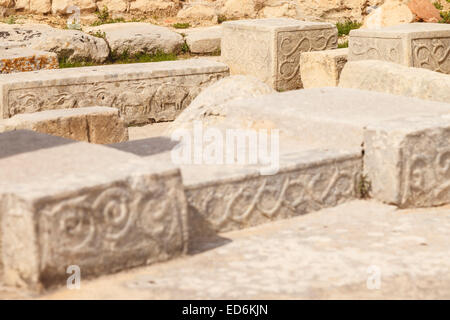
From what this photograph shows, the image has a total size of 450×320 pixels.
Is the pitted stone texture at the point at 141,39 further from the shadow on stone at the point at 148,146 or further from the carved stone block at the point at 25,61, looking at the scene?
the shadow on stone at the point at 148,146

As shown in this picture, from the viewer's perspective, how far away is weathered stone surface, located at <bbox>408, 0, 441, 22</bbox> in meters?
12.1

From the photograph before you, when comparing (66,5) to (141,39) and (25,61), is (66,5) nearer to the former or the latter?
(141,39)

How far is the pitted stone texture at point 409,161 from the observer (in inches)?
161

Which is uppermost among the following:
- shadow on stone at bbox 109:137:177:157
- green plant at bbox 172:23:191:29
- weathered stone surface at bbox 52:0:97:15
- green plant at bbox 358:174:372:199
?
weathered stone surface at bbox 52:0:97:15

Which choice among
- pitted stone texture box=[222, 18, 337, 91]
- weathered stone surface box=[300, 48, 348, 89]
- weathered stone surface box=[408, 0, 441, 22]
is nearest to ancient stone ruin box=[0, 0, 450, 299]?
weathered stone surface box=[300, 48, 348, 89]

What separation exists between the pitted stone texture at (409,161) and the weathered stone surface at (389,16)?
764 cm

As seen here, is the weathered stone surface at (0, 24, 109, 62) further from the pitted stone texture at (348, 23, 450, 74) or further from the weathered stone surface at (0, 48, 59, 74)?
the pitted stone texture at (348, 23, 450, 74)

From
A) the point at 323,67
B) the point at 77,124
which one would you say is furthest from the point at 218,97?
the point at 323,67

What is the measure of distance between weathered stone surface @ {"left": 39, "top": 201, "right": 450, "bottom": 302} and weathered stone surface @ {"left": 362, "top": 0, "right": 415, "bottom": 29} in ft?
26.2

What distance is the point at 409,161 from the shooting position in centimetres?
411

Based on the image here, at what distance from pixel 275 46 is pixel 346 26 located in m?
4.00

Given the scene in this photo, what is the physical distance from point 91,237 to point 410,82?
3548mm

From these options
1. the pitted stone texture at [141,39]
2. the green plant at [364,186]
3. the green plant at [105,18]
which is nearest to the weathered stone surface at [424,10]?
the pitted stone texture at [141,39]
